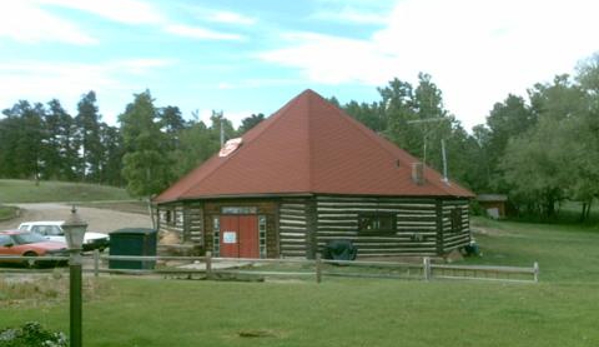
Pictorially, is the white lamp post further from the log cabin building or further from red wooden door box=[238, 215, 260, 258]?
red wooden door box=[238, 215, 260, 258]

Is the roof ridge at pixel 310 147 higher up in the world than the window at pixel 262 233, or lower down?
higher up

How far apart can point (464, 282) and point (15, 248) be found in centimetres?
1725

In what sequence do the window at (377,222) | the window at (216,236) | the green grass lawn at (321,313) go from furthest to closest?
the window at (216,236)
the window at (377,222)
the green grass lawn at (321,313)

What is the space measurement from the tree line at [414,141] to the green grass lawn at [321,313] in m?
27.0

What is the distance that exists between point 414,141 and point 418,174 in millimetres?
29675

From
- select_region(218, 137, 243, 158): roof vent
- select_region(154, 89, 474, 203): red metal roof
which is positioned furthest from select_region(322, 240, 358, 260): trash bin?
select_region(218, 137, 243, 158): roof vent

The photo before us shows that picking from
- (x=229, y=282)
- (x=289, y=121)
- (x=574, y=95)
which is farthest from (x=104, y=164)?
(x=229, y=282)

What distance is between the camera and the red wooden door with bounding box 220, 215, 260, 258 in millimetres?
29547

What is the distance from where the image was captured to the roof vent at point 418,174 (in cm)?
3134

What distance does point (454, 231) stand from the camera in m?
33.8

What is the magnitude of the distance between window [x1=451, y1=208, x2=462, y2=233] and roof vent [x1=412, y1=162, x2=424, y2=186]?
3424 mm

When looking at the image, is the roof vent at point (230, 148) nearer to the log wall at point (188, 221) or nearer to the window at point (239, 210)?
the log wall at point (188, 221)

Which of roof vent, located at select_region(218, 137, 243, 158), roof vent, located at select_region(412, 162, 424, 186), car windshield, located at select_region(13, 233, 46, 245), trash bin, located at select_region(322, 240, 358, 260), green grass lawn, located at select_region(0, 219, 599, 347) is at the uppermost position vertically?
roof vent, located at select_region(218, 137, 243, 158)

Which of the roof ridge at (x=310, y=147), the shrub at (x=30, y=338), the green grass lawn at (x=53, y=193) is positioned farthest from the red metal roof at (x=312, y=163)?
the green grass lawn at (x=53, y=193)
